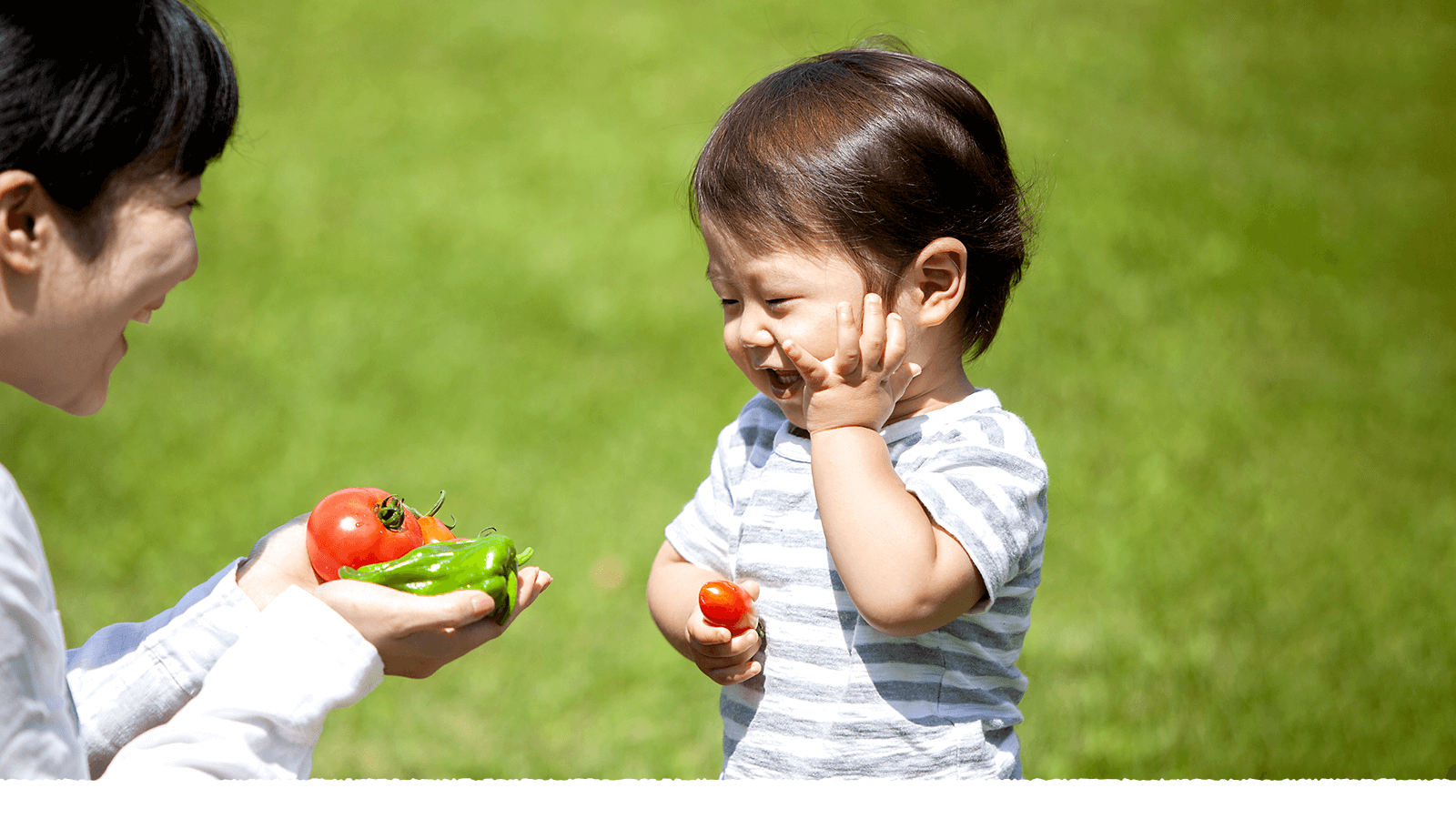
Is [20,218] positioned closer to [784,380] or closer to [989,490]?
[784,380]

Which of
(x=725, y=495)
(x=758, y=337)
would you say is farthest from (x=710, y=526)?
(x=758, y=337)

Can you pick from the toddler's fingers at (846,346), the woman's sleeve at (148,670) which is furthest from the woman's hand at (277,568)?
the toddler's fingers at (846,346)

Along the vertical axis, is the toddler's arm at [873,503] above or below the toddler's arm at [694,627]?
above

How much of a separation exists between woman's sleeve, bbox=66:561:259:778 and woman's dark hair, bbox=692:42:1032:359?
3.56 ft

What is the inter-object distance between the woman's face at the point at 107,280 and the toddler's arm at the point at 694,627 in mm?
998

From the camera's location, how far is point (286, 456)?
18.3 ft

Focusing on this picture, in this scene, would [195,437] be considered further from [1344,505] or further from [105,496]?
[1344,505]

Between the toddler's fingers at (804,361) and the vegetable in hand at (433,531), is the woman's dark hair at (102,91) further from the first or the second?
the toddler's fingers at (804,361)

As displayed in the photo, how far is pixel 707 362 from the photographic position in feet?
20.6

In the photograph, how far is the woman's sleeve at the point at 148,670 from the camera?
73.2 inches

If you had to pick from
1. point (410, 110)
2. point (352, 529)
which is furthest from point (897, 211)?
point (410, 110)

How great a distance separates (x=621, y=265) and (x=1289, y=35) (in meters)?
6.22

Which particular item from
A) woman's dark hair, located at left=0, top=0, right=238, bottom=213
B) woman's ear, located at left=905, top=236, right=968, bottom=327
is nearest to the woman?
woman's dark hair, located at left=0, top=0, right=238, bottom=213

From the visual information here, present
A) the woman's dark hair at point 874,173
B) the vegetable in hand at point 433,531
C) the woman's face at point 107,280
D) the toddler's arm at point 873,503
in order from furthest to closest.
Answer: the vegetable in hand at point 433,531 → the woman's dark hair at point 874,173 → the toddler's arm at point 873,503 → the woman's face at point 107,280
